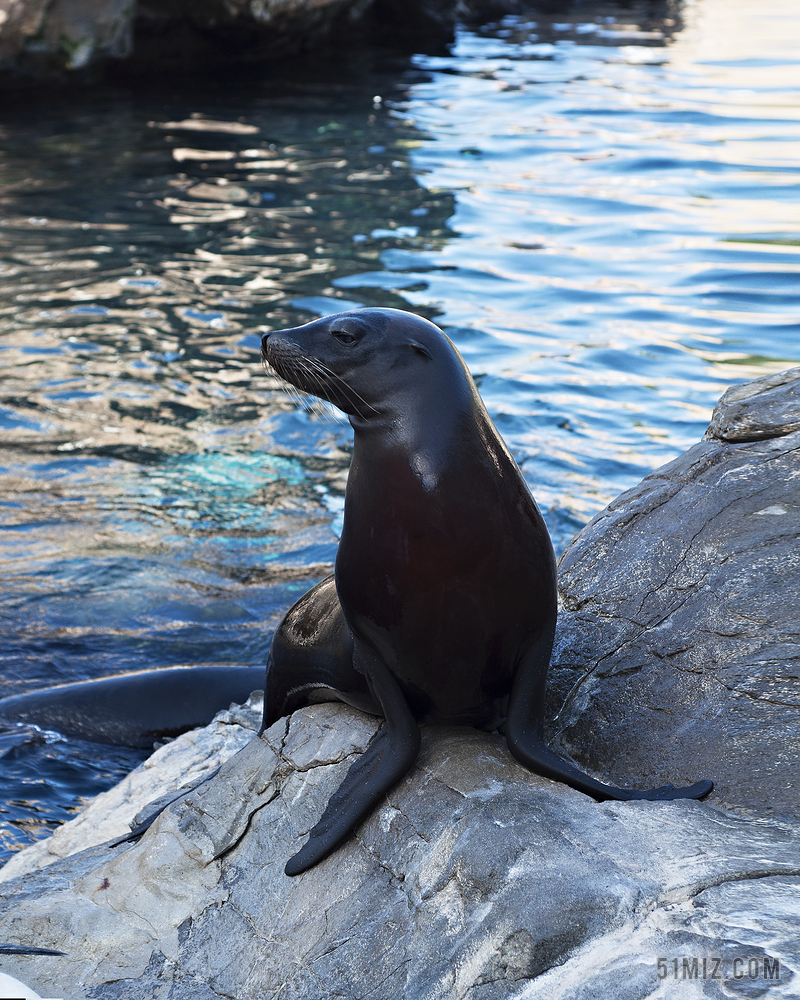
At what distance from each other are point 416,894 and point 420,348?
134 cm

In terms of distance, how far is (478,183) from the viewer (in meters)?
13.2

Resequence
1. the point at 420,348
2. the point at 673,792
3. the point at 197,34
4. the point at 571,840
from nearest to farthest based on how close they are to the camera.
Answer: the point at 571,840 < the point at 673,792 < the point at 420,348 < the point at 197,34

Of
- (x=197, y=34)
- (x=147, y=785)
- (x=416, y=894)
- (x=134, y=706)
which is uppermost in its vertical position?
(x=197, y=34)

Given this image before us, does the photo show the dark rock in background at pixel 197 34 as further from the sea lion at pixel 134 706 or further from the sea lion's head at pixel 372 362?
the sea lion's head at pixel 372 362

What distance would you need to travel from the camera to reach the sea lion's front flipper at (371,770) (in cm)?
277

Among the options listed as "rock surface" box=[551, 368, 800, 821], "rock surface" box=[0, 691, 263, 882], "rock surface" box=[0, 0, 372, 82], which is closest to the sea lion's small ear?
"rock surface" box=[551, 368, 800, 821]

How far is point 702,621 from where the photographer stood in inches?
130

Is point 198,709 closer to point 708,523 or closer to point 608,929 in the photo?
point 708,523

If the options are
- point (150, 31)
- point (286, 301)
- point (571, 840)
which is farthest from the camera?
point (150, 31)

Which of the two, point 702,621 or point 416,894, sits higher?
point 702,621

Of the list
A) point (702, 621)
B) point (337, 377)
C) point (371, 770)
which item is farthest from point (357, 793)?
point (702, 621)

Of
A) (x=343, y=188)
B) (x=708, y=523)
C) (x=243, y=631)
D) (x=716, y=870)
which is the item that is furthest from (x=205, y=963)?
(x=343, y=188)

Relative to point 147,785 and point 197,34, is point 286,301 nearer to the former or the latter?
point 147,785

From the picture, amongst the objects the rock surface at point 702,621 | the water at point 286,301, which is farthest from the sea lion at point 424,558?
the water at point 286,301
